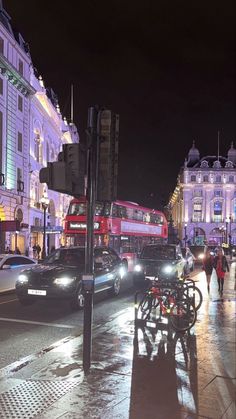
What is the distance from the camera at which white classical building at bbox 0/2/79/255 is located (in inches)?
1473

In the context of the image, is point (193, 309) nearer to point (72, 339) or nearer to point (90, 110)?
point (72, 339)

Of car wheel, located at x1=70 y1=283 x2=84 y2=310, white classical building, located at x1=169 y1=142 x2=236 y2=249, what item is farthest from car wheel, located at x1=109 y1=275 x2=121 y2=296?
white classical building, located at x1=169 y1=142 x2=236 y2=249

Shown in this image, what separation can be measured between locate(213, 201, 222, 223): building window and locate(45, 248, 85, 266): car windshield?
110 meters

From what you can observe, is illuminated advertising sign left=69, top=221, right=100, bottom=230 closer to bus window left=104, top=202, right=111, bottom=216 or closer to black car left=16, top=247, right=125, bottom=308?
bus window left=104, top=202, right=111, bottom=216

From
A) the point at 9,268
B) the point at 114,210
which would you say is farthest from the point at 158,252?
the point at 9,268

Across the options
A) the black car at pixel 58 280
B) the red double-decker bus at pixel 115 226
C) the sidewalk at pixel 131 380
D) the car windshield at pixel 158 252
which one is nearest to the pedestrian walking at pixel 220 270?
the car windshield at pixel 158 252

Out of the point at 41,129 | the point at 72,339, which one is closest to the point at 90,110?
the point at 72,339

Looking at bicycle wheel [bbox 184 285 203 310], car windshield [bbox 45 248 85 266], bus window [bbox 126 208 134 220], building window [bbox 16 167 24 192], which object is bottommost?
bicycle wheel [bbox 184 285 203 310]

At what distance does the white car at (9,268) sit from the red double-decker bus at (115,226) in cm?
456

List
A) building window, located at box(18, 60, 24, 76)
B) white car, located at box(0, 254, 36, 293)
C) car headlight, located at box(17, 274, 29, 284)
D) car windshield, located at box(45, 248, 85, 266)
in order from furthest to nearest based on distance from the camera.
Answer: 1. building window, located at box(18, 60, 24, 76)
2. white car, located at box(0, 254, 36, 293)
3. car windshield, located at box(45, 248, 85, 266)
4. car headlight, located at box(17, 274, 29, 284)

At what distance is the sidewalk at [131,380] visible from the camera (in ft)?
17.0

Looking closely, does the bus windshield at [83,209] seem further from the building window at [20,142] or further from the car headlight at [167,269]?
the building window at [20,142]

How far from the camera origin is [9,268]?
1547 centimetres

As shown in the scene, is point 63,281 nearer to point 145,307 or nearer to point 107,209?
point 145,307
